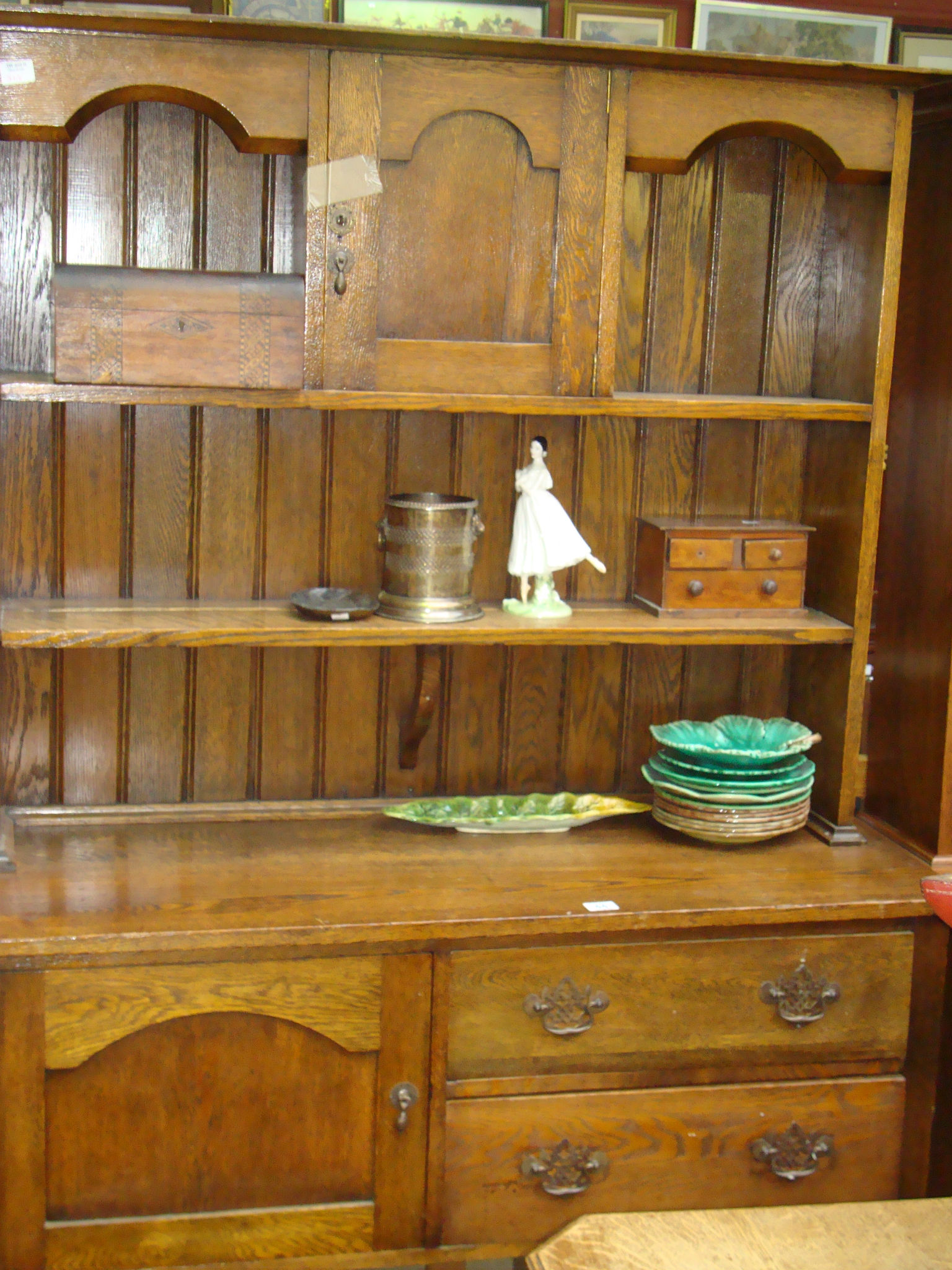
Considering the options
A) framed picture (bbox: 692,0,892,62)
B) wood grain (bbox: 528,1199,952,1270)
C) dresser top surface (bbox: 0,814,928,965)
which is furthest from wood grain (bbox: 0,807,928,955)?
framed picture (bbox: 692,0,892,62)

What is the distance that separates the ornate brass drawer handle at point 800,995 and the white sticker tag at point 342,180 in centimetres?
139

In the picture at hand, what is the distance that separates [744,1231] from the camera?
57.2 inches

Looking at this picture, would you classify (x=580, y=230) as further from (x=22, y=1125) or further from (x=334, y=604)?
(x=22, y=1125)

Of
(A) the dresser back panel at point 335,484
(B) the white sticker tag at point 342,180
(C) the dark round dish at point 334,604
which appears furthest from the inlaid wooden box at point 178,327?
(C) the dark round dish at point 334,604

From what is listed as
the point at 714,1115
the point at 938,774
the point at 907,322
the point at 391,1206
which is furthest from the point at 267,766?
the point at 907,322

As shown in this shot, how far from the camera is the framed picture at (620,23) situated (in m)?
Result: 2.77

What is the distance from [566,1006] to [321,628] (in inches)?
27.7

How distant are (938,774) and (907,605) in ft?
→ 1.01

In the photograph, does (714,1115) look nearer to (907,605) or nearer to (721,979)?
(721,979)

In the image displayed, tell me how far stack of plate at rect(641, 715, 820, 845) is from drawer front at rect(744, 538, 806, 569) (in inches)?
12.1

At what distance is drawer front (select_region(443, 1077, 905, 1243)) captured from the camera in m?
2.12

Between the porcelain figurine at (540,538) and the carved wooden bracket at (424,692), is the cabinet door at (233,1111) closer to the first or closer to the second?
the carved wooden bracket at (424,692)

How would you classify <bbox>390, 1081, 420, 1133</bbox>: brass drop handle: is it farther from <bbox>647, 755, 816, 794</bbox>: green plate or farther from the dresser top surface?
<bbox>647, 755, 816, 794</bbox>: green plate

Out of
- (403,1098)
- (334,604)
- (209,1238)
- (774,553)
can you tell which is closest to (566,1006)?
(403,1098)
